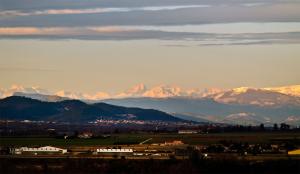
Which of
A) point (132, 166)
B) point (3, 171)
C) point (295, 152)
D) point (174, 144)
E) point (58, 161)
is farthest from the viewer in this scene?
point (174, 144)

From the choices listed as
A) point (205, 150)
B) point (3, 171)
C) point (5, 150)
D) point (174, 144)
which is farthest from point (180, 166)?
point (174, 144)

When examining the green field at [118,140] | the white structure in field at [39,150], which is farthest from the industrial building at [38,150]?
the green field at [118,140]

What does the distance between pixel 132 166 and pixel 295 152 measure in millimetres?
30115

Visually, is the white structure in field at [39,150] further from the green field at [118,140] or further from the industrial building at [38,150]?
the green field at [118,140]

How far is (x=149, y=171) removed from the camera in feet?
302

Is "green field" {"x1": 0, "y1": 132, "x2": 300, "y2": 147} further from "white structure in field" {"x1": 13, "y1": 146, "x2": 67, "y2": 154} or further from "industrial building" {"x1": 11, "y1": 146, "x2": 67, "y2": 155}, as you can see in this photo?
"industrial building" {"x1": 11, "y1": 146, "x2": 67, "y2": 155}

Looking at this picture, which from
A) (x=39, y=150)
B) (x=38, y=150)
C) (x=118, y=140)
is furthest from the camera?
(x=118, y=140)

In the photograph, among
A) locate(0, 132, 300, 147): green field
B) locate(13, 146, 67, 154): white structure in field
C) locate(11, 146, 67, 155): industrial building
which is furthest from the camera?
locate(0, 132, 300, 147): green field

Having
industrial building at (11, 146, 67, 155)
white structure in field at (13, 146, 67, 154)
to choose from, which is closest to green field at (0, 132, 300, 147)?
→ white structure in field at (13, 146, 67, 154)

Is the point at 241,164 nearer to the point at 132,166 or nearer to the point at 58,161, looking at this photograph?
the point at 132,166

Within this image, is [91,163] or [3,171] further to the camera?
[91,163]

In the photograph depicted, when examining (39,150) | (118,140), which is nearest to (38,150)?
(39,150)

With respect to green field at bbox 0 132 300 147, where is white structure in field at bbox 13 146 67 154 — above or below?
below

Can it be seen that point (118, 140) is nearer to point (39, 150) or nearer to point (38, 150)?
point (38, 150)
